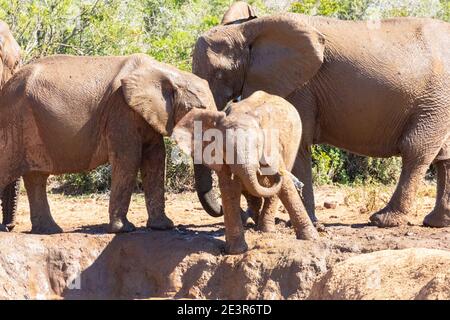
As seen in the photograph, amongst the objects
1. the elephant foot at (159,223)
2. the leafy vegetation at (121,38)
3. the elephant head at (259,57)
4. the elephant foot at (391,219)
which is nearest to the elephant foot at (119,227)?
the elephant foot at (159,223)

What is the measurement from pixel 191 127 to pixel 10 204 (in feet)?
9.01

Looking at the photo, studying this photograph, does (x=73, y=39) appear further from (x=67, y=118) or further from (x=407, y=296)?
(x=407, y=296)

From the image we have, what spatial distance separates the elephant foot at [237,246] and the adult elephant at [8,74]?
2.69m

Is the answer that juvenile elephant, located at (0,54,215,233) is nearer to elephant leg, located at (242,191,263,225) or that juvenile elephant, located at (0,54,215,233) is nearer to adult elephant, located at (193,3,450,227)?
adult elephant, located at (193,3,450,227)

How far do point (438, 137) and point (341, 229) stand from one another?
1.16m

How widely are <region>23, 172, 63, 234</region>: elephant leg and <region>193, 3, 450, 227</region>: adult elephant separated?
4.62 feet

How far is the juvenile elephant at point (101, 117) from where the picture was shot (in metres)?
9.45

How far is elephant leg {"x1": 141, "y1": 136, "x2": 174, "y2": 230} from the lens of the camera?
976 centimetres

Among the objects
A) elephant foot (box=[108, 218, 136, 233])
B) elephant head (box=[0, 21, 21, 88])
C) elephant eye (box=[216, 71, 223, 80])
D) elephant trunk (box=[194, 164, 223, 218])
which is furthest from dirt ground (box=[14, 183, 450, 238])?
elephant head (box=[0, 21, 21, 88])

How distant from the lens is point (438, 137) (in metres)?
10.2

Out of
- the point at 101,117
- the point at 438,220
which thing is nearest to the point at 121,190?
the point at 101,117

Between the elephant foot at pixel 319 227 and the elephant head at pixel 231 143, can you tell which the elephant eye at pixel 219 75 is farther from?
the elephant foot at pixel 319 227

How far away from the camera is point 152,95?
9406 millimetres
